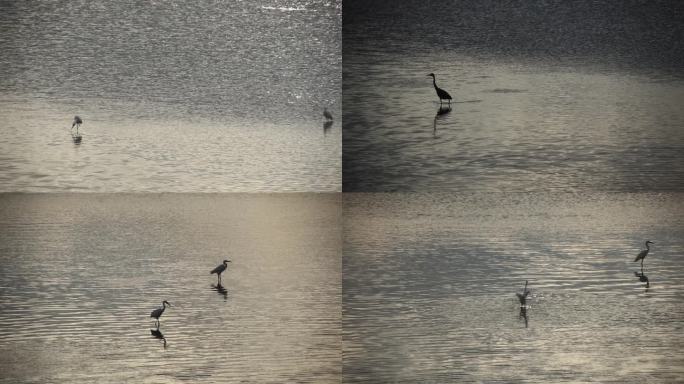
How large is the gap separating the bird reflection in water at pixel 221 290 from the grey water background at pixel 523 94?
4.59 ft

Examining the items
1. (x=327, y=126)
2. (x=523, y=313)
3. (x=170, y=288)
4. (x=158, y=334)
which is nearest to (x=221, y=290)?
(x=170, y=288)

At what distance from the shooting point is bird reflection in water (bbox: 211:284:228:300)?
329 cm

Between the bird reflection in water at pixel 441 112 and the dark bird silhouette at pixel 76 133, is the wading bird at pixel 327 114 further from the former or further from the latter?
the dark bird silhouette at pixel 76 133

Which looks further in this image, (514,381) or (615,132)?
(615,132)

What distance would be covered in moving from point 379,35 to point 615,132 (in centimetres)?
130

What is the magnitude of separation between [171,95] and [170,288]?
1.96 metres

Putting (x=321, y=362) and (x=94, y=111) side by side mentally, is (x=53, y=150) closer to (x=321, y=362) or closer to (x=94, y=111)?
(x=94, y=111)

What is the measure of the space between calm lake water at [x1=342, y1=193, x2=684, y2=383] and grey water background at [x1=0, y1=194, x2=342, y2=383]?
154 millimetres

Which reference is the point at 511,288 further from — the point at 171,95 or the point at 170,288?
the point at 171,95

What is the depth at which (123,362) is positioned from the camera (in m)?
2.60

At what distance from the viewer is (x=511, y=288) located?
11.6 feet

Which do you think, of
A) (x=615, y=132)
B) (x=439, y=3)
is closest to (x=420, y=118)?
(x=439, y=3)

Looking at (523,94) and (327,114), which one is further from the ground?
(523,94)

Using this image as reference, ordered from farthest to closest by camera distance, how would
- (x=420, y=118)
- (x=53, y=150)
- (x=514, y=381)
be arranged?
(x=53, y=150) < (x=420, y=118) < (x=514, y=381)
